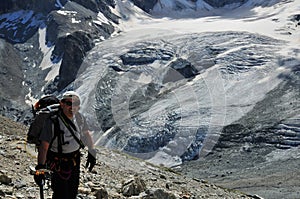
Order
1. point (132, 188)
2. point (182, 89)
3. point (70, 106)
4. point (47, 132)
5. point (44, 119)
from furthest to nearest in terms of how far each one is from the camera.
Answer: point (182, 89)
point (132, 188)
point (70, 106)
point (44, 119)
point (47, 132)

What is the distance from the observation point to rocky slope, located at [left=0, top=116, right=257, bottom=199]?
1180 cm

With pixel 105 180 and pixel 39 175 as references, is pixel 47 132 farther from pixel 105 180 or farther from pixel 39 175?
pixel 105 180

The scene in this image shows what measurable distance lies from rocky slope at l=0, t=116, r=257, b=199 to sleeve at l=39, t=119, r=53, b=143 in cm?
180

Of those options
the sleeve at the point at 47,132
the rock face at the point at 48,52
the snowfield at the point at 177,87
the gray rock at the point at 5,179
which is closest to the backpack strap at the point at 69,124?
the sleeve at the point at 47,132

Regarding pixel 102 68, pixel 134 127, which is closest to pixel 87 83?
pixel 102 68

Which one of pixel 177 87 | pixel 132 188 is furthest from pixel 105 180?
pixel 177 87

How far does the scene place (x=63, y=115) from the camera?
902 centimetres

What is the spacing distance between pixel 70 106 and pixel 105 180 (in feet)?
24.6

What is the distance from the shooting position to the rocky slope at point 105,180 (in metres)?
11.8

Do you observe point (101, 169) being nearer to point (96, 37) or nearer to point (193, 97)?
point (193, 97)

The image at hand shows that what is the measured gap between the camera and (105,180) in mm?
16078

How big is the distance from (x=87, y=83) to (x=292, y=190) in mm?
80111

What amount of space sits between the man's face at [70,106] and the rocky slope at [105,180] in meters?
1.76

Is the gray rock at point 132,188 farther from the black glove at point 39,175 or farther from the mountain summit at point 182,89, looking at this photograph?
the mountain summit at point 182,89
